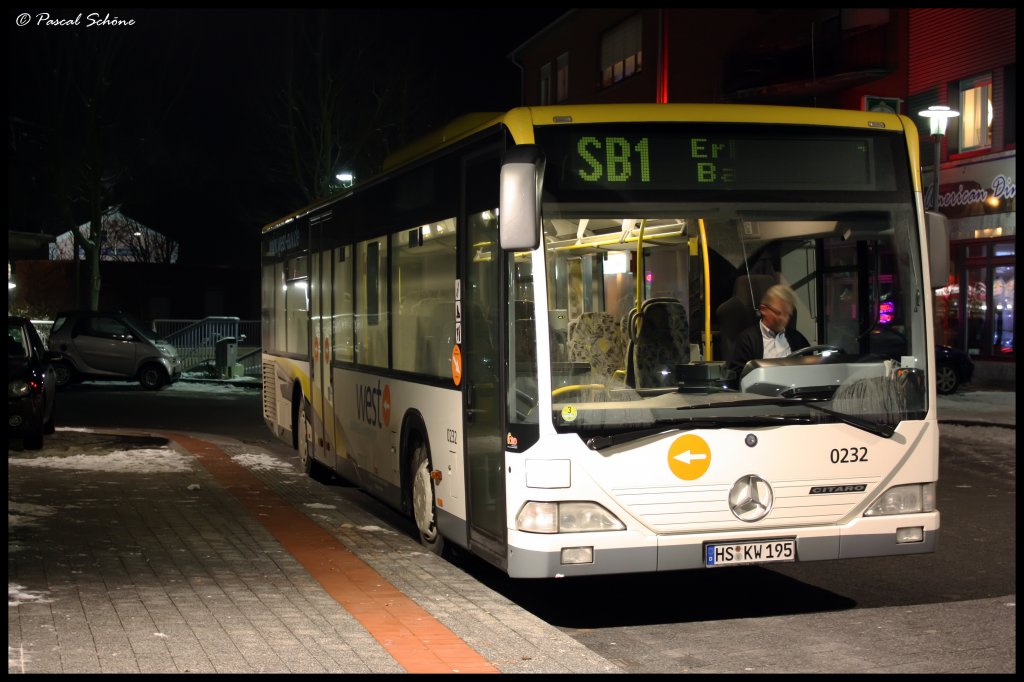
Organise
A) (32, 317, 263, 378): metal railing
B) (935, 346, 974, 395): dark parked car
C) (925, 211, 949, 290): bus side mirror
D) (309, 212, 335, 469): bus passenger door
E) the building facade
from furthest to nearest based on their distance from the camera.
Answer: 1. (32, 317, 263, 378): metal railing
2. the building facade
3. (935, 346, 974, 395): dark parked car
4. (309, 212, 335, 469): bus passenger door
5. (925, 211, 949, 290): bus side mirror

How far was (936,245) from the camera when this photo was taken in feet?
24.8

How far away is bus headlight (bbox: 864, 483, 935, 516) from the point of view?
7238 mm

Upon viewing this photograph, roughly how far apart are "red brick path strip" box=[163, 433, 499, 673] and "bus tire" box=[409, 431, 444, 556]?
0.56 m

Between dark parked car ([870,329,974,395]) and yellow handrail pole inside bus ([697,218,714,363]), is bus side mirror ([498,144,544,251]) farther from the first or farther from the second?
dark parked car ([870,329,974,395])

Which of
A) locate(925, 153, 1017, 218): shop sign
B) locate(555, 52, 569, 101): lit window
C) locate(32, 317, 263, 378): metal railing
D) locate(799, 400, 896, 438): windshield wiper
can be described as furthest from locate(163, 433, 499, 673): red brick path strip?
locate(555, 52, 569, 101): lit window

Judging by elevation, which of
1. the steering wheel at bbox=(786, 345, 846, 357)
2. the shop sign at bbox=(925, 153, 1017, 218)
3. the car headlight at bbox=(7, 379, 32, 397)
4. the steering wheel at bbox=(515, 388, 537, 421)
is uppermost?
the shop sign at bbox=(925, 153, 1017, 218)

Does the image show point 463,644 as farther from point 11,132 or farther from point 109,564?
point 11,132

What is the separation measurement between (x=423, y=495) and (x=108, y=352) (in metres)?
23.6

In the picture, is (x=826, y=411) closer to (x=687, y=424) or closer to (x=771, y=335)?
(x=771, y=335)

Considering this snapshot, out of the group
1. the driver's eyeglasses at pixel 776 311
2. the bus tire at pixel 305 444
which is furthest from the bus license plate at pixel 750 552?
the bus tire at pixel 305 444

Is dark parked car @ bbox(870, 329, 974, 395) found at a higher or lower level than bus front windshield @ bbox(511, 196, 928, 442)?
lower

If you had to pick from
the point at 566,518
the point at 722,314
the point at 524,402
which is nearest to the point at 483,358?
the point at 524,402

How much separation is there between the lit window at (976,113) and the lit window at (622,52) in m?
13.3

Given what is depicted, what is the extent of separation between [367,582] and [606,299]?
2.27 meters
